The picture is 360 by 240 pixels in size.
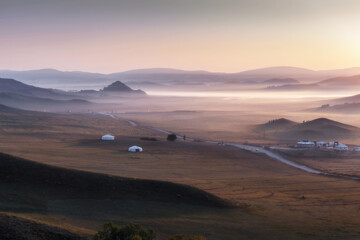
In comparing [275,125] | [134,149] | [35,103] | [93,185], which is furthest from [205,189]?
[35,103]

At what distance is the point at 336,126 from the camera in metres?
94.8

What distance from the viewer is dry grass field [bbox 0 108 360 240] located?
85.1 feet

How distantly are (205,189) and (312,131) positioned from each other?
58.3 metres

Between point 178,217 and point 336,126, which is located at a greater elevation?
point 336,126

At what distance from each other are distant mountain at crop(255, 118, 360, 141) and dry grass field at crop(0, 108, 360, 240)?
29634mm

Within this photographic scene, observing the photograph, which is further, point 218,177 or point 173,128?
point 173,128

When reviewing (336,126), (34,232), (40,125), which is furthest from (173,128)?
(34,232)

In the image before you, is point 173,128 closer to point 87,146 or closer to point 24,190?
point 87,146

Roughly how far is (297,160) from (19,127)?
171 ft

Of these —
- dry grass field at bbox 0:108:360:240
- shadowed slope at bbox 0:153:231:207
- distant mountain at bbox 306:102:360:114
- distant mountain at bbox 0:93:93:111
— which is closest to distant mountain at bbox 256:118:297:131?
dry grass field at bbox 0:108:360:240

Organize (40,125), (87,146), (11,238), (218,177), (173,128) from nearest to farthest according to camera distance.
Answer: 1. (11,238)
2. (218,177)
3. (87,146)
4. (40,125)
5. (173,128)

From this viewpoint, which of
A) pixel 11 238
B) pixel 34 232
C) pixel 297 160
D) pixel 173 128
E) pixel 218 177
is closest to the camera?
pixel 11 238

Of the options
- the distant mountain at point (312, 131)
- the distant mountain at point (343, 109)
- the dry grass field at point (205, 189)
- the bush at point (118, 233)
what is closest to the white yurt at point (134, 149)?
the dry grass field at point (205, 189)

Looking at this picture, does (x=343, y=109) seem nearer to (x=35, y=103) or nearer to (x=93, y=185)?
(x=35, y=103)
